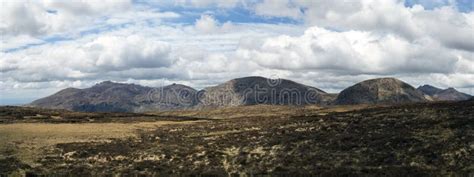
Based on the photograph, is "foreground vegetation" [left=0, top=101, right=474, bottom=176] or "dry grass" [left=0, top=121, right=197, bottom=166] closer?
"foreground vegetation" [left=0, top=101, right=474, bottom=176]

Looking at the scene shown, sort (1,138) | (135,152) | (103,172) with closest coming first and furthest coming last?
1. (103,172)
2. (135,152)
3. (1,138)

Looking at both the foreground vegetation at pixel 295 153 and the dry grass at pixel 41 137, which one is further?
the dry grass at pixel 41 137

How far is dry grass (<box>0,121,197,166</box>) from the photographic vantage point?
164ft

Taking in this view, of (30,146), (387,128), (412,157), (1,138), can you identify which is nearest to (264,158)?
(412,157)

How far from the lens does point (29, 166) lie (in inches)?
1676

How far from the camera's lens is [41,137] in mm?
62125

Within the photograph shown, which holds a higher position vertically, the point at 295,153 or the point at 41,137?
the point at 41,137

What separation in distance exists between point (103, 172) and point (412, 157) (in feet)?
78.7

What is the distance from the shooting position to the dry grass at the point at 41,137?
4984cm

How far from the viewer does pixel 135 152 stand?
50.7 m

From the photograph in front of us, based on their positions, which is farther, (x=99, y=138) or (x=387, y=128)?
(x=99, y=138)

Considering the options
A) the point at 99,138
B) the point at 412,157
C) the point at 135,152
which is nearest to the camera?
the point at 412,157

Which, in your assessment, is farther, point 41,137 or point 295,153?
point 41,137

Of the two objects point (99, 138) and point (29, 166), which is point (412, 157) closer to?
point (29, 166)
